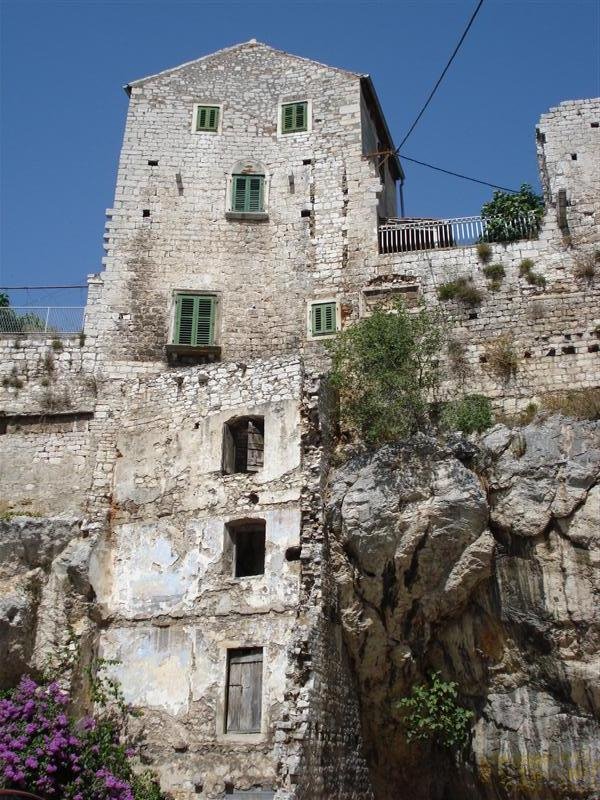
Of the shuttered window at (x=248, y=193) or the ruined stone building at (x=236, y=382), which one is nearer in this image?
the ruined stone building at (x=236, y=382)

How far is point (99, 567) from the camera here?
18.1m

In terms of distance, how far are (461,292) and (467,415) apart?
4.48 meters

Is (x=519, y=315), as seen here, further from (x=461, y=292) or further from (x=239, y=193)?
(x=239, y=193)

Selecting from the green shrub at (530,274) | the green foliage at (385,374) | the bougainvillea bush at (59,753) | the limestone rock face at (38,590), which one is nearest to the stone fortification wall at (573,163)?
the green shrub at (530,274)

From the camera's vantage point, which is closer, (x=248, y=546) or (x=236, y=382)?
(x=248, y=546)

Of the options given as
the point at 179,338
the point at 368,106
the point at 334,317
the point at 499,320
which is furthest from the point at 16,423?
the point at 368,106

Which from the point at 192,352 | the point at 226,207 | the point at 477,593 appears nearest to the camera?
the point at 477,593

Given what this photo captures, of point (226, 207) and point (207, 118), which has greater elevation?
point (207, 118)

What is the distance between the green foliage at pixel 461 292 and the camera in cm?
2219

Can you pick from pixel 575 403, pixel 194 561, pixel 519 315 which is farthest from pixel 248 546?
pixel 519 315

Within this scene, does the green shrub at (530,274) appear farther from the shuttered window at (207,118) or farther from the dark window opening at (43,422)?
the dark window opening at (43,422)

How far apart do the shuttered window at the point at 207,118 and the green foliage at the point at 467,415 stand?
11.5 meters

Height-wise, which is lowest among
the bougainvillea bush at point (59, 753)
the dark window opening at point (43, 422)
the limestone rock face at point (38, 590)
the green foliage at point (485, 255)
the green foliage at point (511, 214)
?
the bougainvillea bush at point (59, 753)

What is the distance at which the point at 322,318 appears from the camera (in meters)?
22.6
